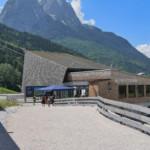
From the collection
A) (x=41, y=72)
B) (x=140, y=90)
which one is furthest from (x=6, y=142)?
(x=41, y=72)

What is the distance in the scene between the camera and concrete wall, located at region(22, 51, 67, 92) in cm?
4531

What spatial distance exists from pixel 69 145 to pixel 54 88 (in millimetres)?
26295

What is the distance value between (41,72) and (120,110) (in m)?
39.4

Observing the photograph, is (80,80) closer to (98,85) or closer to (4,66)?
(98,85)

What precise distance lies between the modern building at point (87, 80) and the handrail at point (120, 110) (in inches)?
252

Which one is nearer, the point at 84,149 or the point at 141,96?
the point at 84,149

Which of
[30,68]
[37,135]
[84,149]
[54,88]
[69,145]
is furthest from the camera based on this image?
[30,68]

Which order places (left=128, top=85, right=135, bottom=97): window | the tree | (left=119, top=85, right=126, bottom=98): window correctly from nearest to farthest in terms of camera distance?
(left=119, top=85, right=126, bottom=98): window
(left=128, top=85, right=135, bottom=97): window
the tree

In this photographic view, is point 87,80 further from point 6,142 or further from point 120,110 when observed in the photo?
point 6,142

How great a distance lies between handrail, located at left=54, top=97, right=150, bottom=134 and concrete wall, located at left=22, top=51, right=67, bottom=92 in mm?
13270

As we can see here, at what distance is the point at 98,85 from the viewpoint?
33.2 metres

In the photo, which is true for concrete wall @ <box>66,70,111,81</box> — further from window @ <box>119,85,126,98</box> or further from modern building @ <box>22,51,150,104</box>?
window @ <box>119,85,126,98</box>

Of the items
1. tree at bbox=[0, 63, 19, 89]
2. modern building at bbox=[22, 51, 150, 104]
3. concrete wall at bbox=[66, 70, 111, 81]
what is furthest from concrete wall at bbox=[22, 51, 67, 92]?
tree at bbox=[0, 63, 19, 89]

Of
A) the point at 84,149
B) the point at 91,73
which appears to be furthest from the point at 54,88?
the point at 84,149
